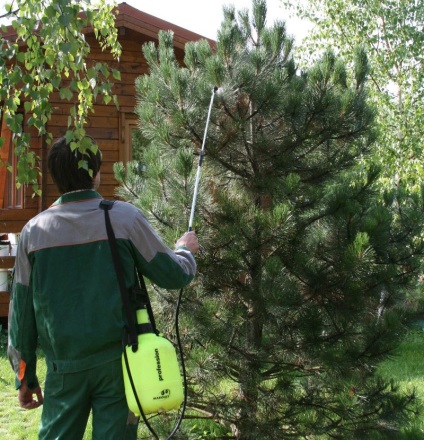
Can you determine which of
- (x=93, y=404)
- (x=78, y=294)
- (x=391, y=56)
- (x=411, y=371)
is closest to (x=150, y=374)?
(x=93, y=404)

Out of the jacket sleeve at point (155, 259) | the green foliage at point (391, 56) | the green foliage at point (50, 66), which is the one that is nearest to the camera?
the jacket sleeve at point (155, 259)

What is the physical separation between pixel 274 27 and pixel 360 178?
3.70 feet

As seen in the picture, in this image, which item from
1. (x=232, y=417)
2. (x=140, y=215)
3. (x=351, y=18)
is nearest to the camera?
(x=140, y=215)

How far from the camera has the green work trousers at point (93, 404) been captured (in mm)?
2543

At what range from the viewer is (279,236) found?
388cm

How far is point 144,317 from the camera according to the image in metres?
2.62

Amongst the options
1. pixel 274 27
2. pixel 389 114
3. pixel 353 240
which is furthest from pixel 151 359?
pixel 389 114

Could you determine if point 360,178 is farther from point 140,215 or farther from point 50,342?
point 50,342

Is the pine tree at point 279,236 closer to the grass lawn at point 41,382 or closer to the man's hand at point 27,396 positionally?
the grass lawn at point 41,382

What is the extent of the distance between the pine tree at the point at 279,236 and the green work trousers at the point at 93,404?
127cm

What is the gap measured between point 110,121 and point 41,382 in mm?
4276

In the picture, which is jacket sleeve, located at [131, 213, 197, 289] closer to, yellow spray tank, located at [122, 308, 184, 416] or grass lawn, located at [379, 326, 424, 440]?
yellow spray tank, located at [122, 308, 184, 416]

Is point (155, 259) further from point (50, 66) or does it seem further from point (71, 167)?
point (50, 66)

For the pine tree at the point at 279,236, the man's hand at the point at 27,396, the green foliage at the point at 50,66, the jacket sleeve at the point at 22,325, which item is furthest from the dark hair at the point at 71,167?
the pine tree at the point at 279,236
